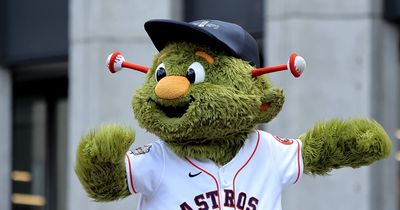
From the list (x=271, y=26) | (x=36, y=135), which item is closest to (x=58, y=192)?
(x=36, y=135)

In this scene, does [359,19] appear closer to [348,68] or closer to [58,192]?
[348,68]

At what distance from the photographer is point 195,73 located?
201 inches

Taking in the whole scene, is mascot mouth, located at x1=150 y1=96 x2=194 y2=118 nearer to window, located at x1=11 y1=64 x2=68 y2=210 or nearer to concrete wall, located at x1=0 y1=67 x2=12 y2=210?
concrete wall, located at x1=0 y1=67 x2=12 y2=210

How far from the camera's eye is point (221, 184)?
5.14m

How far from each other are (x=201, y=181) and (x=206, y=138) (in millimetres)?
203

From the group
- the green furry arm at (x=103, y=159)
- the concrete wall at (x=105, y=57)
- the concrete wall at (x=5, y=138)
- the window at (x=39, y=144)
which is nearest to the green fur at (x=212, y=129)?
the green furry arm at (x=103, y=159)

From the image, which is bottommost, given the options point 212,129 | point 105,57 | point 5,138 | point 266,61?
point 212,129

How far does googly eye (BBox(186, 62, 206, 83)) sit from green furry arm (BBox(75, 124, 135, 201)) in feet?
1.20

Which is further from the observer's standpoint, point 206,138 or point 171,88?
point 206,138

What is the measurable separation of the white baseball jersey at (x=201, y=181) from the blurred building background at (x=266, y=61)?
4709 millimetres

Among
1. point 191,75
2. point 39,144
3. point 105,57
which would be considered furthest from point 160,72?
point 39,144

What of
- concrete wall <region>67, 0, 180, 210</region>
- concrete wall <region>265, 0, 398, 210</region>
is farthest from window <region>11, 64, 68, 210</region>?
concrete wall <region>265, 0, 398, 210</region>

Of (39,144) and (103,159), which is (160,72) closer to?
(103,159)

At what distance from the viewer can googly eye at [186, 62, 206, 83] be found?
5.11 m
